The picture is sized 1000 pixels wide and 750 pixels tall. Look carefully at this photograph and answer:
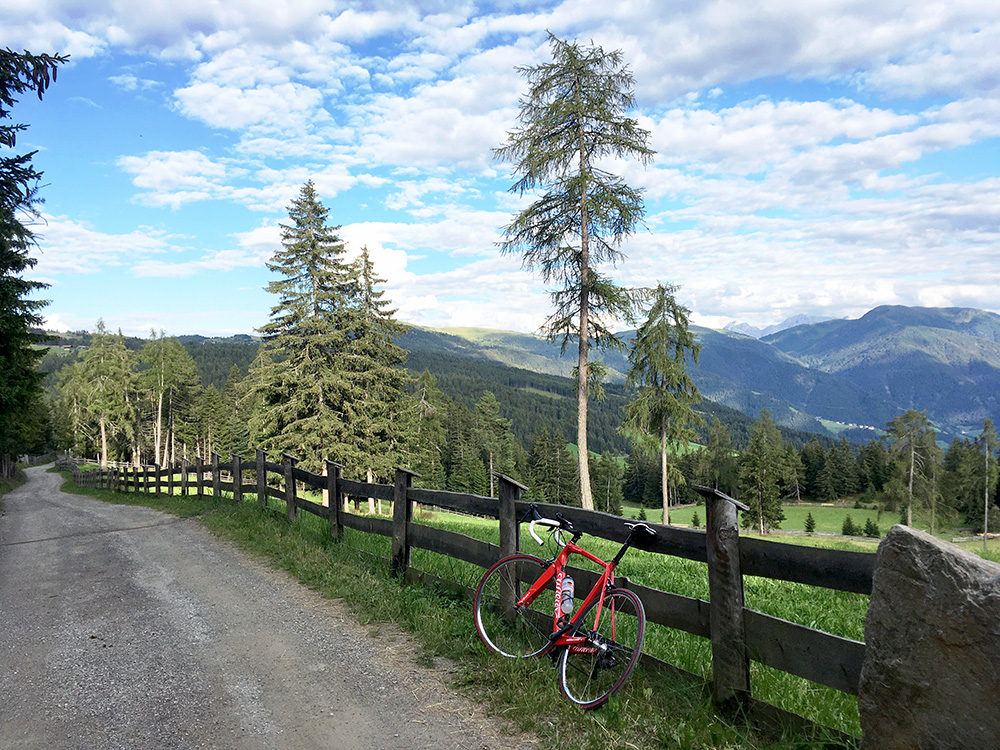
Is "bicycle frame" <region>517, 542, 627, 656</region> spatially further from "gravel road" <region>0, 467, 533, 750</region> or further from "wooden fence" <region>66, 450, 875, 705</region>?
"gravel road" <region>0, 467, 533, 750</region>

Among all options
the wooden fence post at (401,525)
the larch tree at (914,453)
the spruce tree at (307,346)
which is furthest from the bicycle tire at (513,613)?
the larch tree at (914,453)

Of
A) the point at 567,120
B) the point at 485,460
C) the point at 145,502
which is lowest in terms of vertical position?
the point at 485,460

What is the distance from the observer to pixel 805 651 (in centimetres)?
346

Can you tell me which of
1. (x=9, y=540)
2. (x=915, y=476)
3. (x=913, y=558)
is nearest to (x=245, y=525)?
(x=9, y=540)

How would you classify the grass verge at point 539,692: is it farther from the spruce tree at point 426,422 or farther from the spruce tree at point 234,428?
the spruce tree at point 234,428

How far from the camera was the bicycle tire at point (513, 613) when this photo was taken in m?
5.17

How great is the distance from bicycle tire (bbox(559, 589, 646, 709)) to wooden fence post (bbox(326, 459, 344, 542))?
540 cm

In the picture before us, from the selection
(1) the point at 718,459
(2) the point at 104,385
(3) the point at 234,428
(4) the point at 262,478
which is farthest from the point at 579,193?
(1) the point at 718,459

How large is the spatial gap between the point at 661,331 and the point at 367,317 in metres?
16.4

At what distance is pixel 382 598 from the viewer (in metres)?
6.61

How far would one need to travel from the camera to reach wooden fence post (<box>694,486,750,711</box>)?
12.4 feet

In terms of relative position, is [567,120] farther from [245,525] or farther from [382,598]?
[382,598]

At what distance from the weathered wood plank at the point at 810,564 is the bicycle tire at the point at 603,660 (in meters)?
0.95

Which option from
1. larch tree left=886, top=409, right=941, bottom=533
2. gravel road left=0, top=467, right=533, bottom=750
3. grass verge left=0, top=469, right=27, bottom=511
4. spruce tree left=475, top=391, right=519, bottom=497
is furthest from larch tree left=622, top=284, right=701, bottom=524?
spruce tree left=475, top=391, right=519, bottom=497
